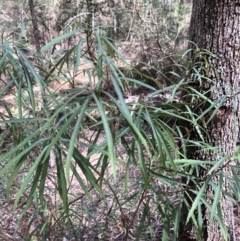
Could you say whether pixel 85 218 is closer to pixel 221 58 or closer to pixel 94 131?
pixel 94 131

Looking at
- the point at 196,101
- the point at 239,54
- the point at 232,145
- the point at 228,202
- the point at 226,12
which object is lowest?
the point at 228,202

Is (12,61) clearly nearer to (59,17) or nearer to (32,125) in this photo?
(32,125)

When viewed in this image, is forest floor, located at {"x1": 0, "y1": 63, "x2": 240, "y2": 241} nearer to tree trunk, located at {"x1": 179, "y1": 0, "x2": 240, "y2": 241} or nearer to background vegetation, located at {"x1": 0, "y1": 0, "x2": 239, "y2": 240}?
background vegetation, located at {"x1": 0, "y1": 0, "x2": 239, "y2": 240}

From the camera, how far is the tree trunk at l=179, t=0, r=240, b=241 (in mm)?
1068

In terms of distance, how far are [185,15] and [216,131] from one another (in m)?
4.63

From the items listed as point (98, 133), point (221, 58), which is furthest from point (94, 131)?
point (221, 58)

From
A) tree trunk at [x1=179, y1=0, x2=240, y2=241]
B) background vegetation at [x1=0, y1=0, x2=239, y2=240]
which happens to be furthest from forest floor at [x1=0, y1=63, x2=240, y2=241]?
tree trunk at [x1=179, y1=0, x2=240, y2=241]

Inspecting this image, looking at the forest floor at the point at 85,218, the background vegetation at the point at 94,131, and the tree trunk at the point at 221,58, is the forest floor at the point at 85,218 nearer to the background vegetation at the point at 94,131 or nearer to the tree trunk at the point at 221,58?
the background vegetation at the point at 94,131

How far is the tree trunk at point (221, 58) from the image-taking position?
1068 mm

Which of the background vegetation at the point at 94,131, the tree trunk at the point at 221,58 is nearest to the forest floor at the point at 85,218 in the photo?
the background vegetation at the point at 94,131

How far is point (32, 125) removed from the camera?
1.23 metres

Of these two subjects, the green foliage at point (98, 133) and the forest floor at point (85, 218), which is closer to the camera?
the green foliage at point (98, 133)

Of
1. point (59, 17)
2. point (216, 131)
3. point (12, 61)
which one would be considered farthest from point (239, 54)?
point (59, 17)

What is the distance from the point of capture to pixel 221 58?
1105 millimetres
